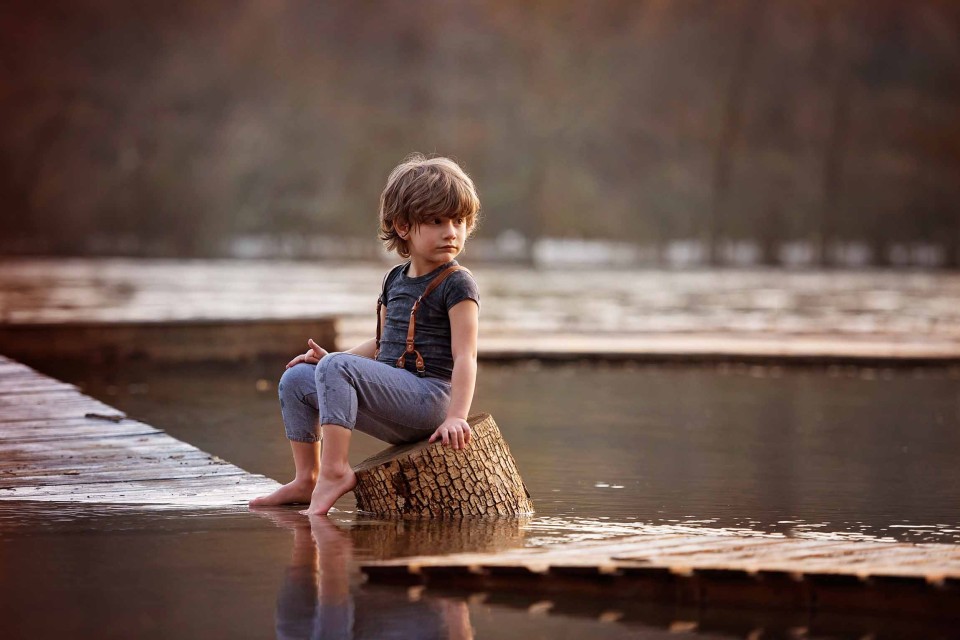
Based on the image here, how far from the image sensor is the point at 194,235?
272 ft

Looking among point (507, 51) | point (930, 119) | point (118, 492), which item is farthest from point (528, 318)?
point (507, 51)

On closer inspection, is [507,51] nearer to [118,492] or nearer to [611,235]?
[611,235]

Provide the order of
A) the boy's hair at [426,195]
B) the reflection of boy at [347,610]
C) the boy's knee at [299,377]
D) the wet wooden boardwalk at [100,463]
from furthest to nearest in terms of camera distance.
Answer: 1. the wet wooden boardwalk at [100,463]
2. the boy's knee at [299,377]
3. the boy's hair at [426,195]
4. the reflection of boy at [347,610]

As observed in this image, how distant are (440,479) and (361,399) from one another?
0.30 metres

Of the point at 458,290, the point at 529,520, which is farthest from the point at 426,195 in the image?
the point at 529,520

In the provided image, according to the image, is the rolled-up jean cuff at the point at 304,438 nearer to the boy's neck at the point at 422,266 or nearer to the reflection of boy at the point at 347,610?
the boy's neck at the point at 422,266

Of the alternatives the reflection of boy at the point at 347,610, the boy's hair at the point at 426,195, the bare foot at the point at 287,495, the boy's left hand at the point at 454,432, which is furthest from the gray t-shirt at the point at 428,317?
the reflection of boy at the point at 347,610

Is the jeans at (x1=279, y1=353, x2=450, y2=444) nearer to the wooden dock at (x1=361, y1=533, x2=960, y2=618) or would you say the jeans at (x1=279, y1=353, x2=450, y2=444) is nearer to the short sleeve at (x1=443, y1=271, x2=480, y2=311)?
the short sleeve at (x1=443, y1=271, x2=480, y2=311)

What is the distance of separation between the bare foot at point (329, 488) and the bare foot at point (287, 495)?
0.17 metres

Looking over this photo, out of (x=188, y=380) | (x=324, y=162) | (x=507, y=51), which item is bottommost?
(x=188, y=380)

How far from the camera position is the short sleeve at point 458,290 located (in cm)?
348

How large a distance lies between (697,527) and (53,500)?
1.78 meters

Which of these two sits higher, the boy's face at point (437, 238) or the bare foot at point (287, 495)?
the boy's face at point (437, 238)

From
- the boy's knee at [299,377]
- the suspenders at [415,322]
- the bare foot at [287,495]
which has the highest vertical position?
the suspenders at [415,322]
